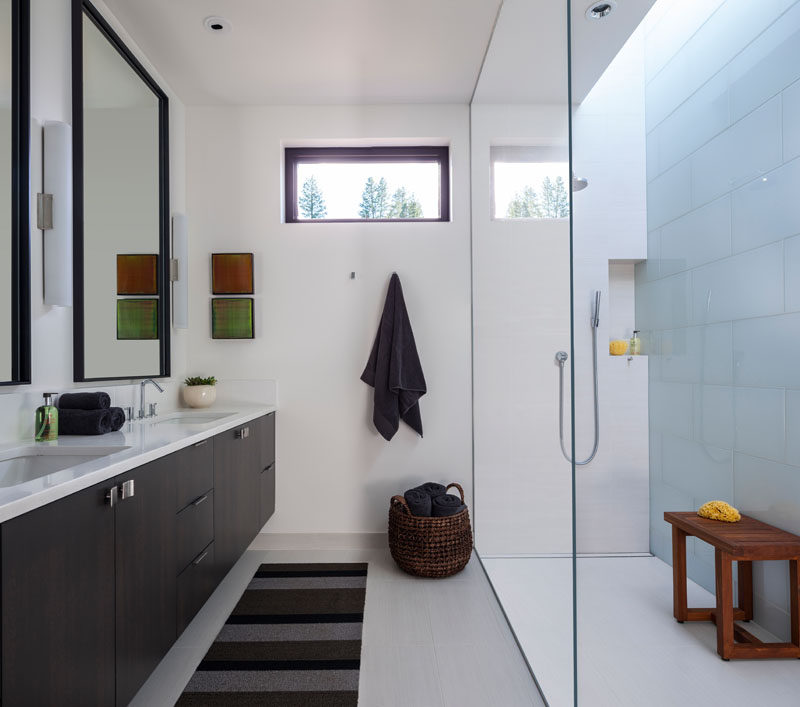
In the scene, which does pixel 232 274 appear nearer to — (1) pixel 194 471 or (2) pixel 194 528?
(1) pixel 194 471

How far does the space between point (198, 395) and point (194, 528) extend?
1053 millimetres

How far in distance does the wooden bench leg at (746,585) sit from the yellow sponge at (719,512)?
0.21 ft

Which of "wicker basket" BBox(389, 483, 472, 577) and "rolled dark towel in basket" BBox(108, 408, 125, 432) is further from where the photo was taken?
"wicker basket" BBox(389, 483, 472, 577)

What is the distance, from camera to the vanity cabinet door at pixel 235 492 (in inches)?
75.5

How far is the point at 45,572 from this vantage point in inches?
36.5

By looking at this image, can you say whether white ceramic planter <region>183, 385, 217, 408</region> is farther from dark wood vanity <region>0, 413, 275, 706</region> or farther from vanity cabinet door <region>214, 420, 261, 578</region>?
dark wood vanity <region>0, 413, 275, 706</region>

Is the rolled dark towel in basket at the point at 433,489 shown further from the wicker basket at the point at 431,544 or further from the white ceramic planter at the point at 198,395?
the white ceramic planter at the point at 198,395

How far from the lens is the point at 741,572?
29.6 inches

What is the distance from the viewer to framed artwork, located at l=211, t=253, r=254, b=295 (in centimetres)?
275

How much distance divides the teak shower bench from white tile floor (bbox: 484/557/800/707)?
0.05 feet

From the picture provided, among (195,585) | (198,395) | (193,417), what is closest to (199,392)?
(198,395)

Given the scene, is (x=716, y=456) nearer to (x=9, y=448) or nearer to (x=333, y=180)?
(x=9, y=448)

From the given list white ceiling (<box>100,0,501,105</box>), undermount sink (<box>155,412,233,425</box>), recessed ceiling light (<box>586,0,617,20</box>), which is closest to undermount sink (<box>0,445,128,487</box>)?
undermount sink (<box>155,412,233,425</box>)

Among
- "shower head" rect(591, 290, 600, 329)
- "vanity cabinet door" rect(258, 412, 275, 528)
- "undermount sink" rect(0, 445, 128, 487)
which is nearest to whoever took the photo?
"shower head" rect(591, 290, 600, 329)
